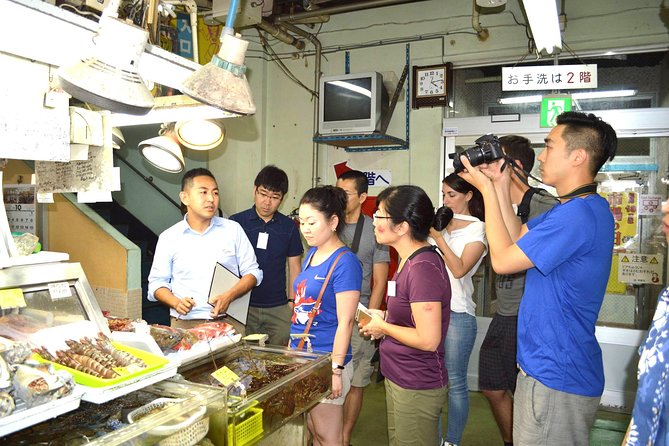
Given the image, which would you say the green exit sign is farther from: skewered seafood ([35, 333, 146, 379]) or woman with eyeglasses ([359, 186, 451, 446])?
skewered seafood ([35, 333, 146, 379])

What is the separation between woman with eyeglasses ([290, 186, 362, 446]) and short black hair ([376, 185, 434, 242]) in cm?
32

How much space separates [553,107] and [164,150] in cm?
299

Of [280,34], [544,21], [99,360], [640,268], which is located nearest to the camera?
[99,360]

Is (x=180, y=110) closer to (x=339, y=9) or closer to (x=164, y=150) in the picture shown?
(x=164, y=150)

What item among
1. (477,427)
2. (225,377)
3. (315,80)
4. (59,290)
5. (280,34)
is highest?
(280,34)

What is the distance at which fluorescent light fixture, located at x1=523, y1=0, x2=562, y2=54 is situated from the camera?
2859 mm

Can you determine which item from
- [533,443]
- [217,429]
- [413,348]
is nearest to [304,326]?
[413,348]

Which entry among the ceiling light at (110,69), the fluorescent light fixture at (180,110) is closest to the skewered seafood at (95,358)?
the ceiling light at (110,69)

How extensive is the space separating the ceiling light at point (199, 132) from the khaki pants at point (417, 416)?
147 centimetres

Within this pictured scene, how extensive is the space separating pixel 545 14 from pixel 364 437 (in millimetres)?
2924

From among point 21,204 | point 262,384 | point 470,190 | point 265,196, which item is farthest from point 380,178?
point 262,384

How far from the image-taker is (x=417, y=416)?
209 centimetres

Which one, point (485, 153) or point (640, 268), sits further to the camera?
point (640, 268)

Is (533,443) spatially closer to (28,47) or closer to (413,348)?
(413,348)
